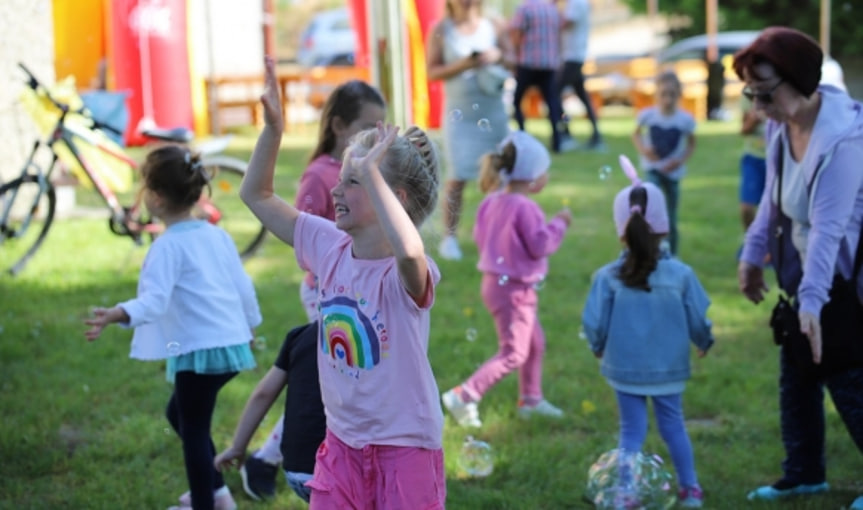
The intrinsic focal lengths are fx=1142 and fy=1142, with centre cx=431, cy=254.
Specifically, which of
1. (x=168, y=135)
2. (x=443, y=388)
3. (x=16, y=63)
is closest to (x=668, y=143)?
(x=443, y=388)

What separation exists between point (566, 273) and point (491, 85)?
1659 millimetres

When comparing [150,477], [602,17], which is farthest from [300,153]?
[602,17]

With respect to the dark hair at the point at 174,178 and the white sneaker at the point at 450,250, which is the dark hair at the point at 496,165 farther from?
the white sneaker at the point at 450,250

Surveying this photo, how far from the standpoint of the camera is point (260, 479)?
184 inches

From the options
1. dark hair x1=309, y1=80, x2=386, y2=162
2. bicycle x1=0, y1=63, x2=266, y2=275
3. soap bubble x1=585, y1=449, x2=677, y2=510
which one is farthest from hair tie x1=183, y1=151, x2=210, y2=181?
bicycle x1=0, y1=63, x2=266, y2=275

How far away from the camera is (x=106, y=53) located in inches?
677

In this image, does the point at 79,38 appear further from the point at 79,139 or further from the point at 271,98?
the point at 271,98

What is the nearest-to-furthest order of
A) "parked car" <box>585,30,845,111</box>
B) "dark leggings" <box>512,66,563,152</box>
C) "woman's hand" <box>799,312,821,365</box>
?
1. "woman's hand" <box>799,312,821,365</box>
2. "dark leggings" <box>512,66,563,152</box>
3. "parked car" <box>585,30,845,111</box>

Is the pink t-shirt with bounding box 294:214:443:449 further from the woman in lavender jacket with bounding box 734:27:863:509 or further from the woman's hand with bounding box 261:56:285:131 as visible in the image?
the woman in lavender jacket with bounding box 734:27:863:509

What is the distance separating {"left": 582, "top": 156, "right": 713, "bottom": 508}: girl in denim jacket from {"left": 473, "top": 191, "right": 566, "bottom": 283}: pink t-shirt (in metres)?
0.82

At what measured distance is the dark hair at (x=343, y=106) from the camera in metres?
4.45

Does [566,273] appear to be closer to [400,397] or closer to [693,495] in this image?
[693,495]

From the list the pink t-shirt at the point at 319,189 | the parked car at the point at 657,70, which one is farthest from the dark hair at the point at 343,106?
the parked car at the point at 657,70

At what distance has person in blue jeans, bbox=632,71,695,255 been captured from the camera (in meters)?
8.48
